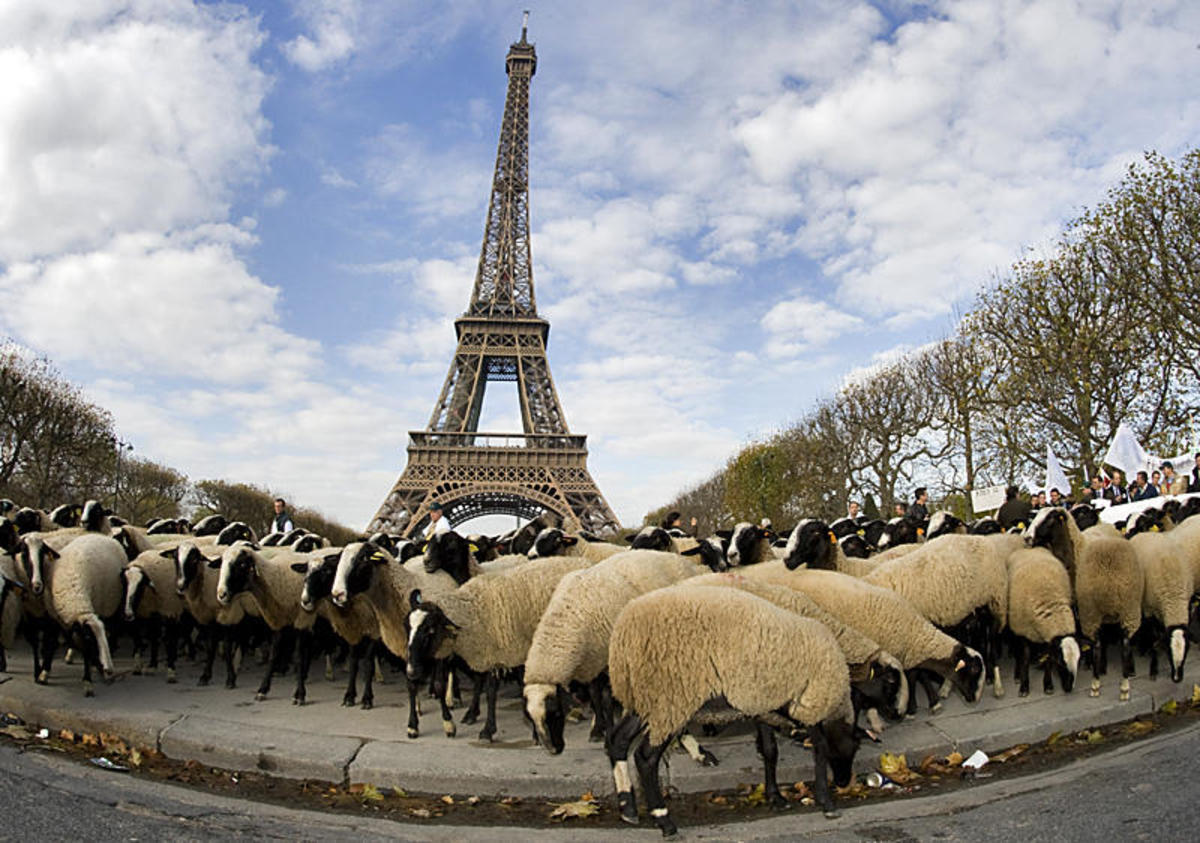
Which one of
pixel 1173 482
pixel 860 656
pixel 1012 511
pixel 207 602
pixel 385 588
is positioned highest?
pixel 1173 482

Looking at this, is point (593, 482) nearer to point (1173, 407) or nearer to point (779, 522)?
point (779, 522)

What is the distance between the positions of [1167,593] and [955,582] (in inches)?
82.9

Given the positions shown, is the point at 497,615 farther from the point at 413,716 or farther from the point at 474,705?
the point at 413,716

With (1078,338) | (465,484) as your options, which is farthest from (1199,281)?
(465,484)

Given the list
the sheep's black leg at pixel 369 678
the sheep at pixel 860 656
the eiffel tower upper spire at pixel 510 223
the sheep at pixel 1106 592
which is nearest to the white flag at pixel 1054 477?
the sheep at pixel 1106 592

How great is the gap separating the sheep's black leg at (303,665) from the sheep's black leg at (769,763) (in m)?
4.78

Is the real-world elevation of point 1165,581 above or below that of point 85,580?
below

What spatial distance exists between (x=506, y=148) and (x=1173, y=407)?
47584 millimetres

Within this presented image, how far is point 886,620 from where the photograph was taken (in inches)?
237

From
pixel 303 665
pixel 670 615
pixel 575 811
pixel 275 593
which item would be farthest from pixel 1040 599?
pixel 275 593

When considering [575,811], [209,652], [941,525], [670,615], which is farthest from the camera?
[941,525]

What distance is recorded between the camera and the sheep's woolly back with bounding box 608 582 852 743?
4621mm

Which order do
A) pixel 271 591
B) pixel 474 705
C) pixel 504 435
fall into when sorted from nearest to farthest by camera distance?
pixel 474 705
pixel 271 591
pixel 504 435

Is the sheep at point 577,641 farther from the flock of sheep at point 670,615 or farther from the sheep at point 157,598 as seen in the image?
the sheep at point 157,598
